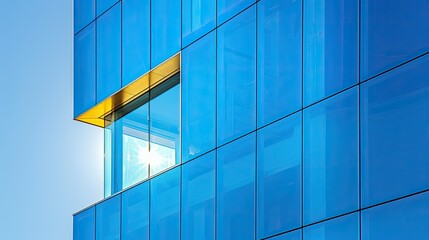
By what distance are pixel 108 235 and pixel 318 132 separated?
36.1 feet

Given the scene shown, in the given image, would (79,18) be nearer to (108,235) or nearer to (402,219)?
(108,235)

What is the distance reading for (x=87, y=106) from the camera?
111 feet

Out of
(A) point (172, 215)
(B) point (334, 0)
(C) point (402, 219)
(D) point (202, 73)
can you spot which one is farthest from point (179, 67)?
(C) point (402, 219)

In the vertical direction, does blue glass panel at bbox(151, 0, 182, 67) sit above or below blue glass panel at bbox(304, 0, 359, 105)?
above

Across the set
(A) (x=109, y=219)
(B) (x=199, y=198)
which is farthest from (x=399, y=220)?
(A) (x=109, y=219)

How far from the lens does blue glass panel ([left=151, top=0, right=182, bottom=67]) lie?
29406 mm

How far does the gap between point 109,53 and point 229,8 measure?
7.11 meters

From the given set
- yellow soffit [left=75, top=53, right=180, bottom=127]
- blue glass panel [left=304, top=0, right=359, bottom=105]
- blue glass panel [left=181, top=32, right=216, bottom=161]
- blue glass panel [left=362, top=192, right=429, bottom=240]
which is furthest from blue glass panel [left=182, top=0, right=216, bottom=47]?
blue glass panel [left=362, top=192, right=429, bottom=240]

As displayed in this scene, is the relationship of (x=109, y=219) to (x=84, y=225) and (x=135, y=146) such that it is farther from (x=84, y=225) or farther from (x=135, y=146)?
(x=135, y=146)

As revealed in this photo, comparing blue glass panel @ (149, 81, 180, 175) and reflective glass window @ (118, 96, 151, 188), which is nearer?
blue glass panel @ (149, 81, 180, 175)

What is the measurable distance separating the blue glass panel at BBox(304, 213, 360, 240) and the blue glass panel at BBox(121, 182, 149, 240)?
8.11 meters

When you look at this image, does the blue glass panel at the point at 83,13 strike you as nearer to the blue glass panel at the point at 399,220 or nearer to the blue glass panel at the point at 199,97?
the blue glass panel at the point at 199,97

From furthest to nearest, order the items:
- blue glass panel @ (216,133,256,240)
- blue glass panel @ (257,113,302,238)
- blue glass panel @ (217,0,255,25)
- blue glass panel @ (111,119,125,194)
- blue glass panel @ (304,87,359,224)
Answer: blue glass panel @ (111,119,125,194), blue glass panel @ (217,0,255,25), blue glass panel @ (216,133,256,240), blue glass panel @ (257,113,302,238), blue glass panel @ (304,87,359,224)

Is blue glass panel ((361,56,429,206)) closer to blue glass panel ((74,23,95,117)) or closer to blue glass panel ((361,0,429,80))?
blue glass panel ((361,0,429,80))
